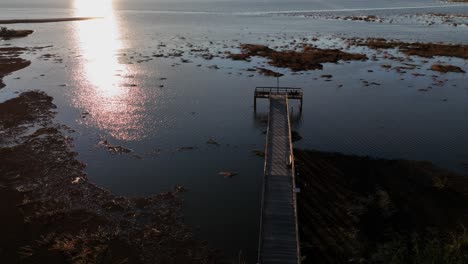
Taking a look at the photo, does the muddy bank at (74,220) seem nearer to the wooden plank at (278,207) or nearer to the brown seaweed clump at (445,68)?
the wooden plank at (278,207)

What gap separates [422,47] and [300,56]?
3616cm

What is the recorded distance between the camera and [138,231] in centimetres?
2919

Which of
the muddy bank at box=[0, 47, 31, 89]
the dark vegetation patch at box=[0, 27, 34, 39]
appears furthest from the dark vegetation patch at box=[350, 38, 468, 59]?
the dark vegetation patch at box=[0, 27, 34, 39]

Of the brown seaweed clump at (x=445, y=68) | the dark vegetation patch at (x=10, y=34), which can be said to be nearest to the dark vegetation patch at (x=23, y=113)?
the brown seaweed clump at (x=445, y=68)

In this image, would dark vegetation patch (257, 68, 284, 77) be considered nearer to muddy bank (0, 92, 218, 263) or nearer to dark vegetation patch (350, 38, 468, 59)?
dark vegetation patch (350, 38, 468, 59)

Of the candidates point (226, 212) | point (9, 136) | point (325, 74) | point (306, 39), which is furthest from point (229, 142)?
point (306, 39)

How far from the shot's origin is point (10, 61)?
82.8m

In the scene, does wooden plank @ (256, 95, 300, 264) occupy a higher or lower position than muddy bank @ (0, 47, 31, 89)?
lower

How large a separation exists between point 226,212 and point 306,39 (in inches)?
3635

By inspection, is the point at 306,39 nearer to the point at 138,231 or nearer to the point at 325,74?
the point at 325,74

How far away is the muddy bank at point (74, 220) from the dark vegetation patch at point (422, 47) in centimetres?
8107

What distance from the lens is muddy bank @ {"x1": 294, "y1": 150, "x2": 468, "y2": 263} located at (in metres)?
26.2

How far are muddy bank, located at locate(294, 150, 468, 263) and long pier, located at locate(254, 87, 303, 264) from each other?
6.95ft

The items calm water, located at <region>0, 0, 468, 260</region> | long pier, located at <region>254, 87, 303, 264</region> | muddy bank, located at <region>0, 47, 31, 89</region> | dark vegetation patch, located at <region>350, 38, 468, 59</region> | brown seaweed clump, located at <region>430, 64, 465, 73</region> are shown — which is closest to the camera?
long pier, located at <region>254, 87, 303, 264</region>
